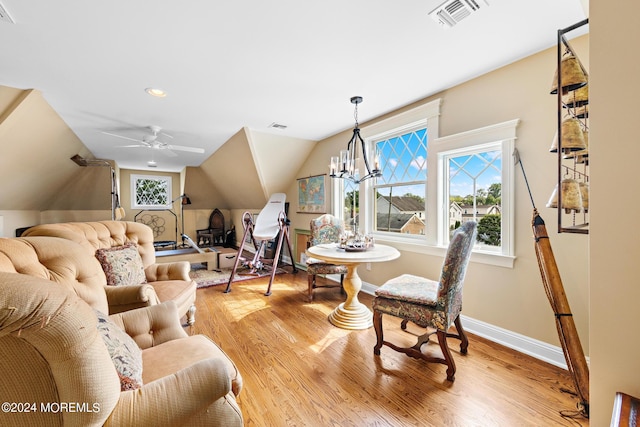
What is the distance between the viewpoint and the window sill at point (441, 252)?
2.07 metres

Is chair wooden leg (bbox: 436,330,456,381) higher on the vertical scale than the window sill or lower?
lower

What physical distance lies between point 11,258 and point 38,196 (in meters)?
4.95

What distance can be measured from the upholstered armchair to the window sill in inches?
85.7

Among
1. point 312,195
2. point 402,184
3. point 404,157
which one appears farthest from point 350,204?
point 404,157

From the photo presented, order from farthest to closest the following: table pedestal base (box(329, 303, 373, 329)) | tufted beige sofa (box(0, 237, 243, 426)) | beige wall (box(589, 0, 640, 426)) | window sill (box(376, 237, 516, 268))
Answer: table pedestal base (box(329, 303, 373, 329)) < window sill (box(376, 237, 516, 268)) < beige wall (box(589, 0, 640, 426)) < tufted beige sofa (box(0, 237, 243, 426))

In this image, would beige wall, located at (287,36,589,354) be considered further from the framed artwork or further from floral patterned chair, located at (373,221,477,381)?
the framed artwork

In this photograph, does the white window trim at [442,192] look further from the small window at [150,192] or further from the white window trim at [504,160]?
the small window at [150,192]

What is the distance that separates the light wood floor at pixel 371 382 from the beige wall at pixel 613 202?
33.3 inches

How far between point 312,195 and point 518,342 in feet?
10.9

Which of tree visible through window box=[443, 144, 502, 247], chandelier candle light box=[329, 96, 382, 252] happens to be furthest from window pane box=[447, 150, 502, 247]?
chandelier candle light box=[329, 96, 382, 252]

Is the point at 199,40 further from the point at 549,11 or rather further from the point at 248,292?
the point at 248,292

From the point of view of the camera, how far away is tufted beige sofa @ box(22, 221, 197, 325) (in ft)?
5.61

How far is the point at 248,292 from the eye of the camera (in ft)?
11.4

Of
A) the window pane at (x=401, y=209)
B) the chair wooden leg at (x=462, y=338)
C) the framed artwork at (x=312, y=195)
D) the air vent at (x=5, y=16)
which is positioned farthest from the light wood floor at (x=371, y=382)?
the air vent at (x=5, y=16)
